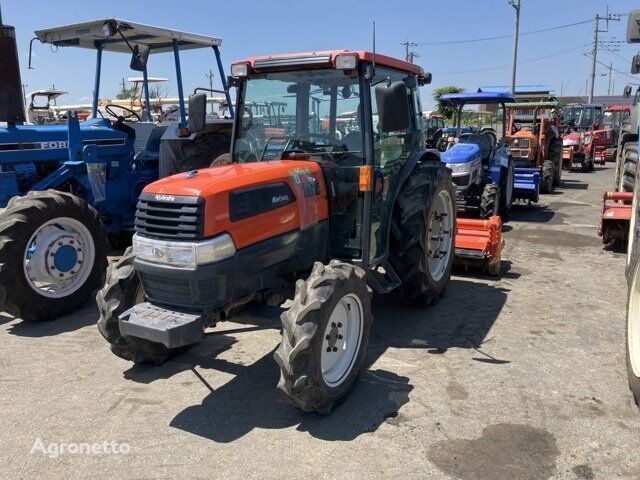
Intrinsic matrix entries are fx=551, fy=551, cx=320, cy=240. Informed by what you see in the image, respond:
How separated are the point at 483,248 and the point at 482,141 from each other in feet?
13.3

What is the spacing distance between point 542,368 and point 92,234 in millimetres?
4175

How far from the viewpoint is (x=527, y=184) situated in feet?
35.7

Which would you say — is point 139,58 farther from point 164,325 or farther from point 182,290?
point 164,325

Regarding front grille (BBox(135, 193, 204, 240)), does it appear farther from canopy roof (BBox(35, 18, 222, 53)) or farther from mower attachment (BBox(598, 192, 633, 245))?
mower attachment (BBox(598, 192, 633, 245))

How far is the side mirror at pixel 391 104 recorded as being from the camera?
361cm

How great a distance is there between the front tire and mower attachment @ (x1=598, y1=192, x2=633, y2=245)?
20.1 ft

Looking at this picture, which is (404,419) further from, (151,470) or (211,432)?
(151,470)

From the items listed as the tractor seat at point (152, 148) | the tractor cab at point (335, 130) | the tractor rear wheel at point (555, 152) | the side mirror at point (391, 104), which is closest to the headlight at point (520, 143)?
the tractor rear wheel at point (555, 152)

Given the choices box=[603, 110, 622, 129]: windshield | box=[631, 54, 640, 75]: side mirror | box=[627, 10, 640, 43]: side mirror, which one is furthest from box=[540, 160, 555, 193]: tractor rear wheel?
box=[603, 110, 622, 129]: windshield

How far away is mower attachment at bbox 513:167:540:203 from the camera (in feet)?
35.5

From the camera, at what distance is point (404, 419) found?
3.39m

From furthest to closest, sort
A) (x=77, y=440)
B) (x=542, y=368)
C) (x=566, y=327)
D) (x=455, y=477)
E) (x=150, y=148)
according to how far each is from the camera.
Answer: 1. (x=150, y=148)
2. (x=566, y=327)
3. (x=542, y=368)
4. (x=77, y=440)
5. (x=455, y=477)

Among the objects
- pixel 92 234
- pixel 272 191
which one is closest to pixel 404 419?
pixel 272 191

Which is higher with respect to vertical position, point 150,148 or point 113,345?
point 150,148
